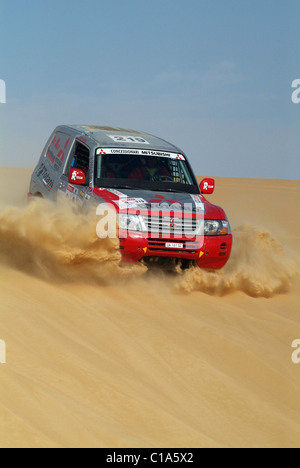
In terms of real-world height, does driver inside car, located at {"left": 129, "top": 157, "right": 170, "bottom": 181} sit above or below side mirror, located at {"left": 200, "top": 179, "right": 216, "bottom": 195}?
above

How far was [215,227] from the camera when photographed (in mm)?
8234

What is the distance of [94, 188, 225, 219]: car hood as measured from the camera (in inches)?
314

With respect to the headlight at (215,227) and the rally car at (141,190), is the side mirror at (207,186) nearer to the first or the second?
the rally car at (141,190)

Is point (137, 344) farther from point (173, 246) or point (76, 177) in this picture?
point (76, 177)

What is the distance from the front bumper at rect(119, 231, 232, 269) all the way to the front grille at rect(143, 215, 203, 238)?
2.6 inches

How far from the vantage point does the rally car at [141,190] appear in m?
7.83

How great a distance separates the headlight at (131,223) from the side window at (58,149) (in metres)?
2.45

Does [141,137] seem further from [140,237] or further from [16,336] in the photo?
[16,336]

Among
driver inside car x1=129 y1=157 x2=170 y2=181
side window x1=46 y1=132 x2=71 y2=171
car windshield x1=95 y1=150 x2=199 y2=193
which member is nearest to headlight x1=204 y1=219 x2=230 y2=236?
car windshield x1=95 y1=150 x2=199 y2=193

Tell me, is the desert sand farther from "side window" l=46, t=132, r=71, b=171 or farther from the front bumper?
"side window" l=46, t=132, r=71, b=171

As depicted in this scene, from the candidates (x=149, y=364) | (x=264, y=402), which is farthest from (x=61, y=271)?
(x=264, y=402)

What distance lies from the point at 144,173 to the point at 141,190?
0.61 metres
